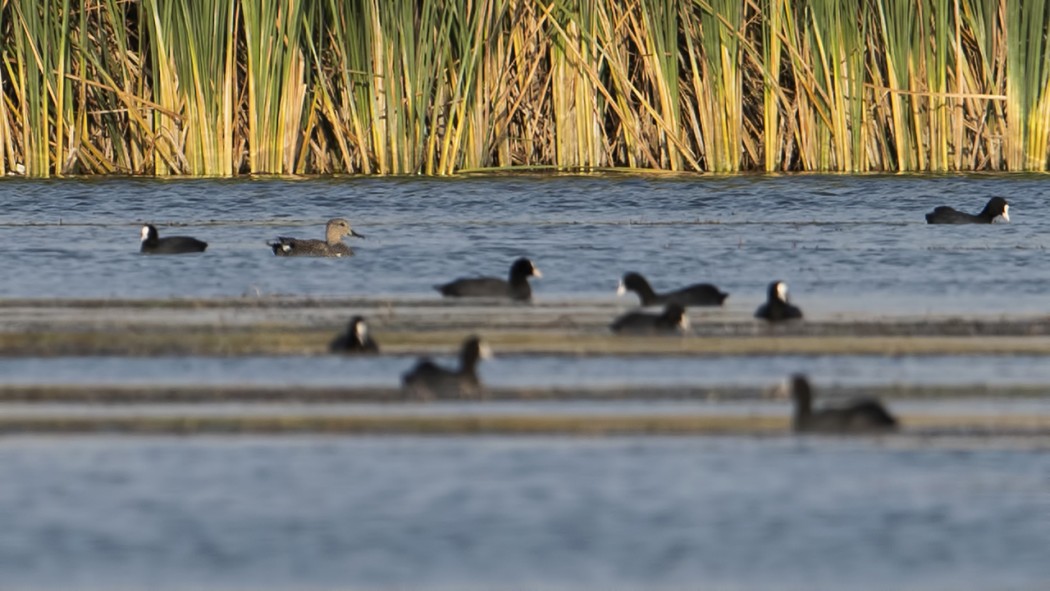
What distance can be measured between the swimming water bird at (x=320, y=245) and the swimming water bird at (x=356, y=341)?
17.8ft

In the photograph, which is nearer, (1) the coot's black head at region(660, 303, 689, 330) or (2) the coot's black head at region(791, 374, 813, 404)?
(2) the coot's black head at region(791, 374, 813, 404)

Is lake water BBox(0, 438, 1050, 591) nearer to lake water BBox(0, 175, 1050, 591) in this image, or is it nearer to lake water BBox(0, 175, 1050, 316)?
lake water BBox(0, 175, 1050, 591)

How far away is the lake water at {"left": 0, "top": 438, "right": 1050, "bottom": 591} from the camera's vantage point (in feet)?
22.4

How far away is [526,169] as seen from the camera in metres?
22.2

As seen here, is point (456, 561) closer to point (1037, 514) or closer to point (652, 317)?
point (1037, 514)

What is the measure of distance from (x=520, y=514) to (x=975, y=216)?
11.6m

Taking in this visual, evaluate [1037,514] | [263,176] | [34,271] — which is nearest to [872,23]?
[263,176]

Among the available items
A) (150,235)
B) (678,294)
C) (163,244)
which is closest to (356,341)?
(678,294)

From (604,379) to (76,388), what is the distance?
2.40 metres

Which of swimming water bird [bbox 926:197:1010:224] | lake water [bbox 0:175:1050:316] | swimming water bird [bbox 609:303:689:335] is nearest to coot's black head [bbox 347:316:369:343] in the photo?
swimming water bird [bbox 609:303:689:335]

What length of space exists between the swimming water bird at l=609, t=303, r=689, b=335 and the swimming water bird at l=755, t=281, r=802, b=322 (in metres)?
0.57

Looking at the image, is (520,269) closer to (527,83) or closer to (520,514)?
(520,514)

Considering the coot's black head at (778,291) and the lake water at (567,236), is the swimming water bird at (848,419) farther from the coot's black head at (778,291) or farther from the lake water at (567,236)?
the lake water at (567,236)

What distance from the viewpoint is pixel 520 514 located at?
756 centimetres
